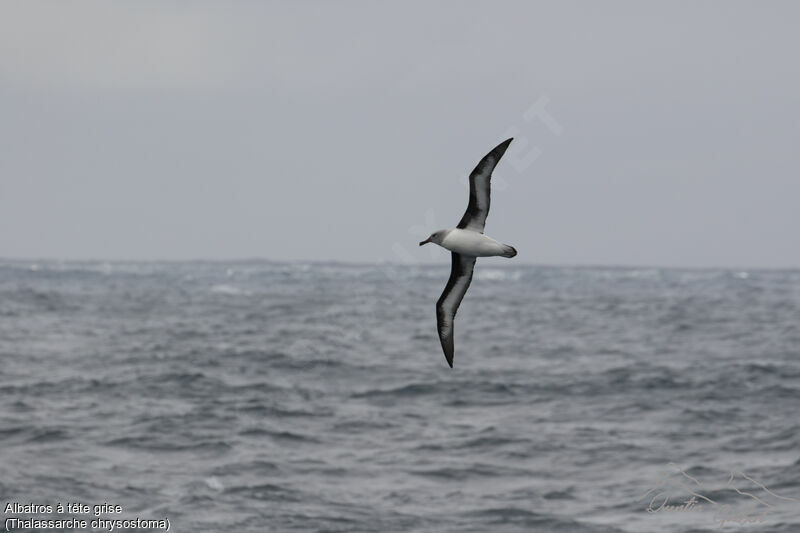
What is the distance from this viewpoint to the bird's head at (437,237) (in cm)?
938

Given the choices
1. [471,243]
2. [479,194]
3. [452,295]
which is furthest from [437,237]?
[452,295]

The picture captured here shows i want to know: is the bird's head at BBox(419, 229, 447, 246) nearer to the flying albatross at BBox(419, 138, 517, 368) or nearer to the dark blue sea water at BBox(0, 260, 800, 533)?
the flying albatross at BBox(419, 138, 517, 368)

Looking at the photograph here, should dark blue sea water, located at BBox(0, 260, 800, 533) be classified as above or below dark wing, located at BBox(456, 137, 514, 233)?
below

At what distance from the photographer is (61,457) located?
2314cm

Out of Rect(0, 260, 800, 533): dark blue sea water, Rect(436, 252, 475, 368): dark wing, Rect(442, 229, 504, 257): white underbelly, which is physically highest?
Rect(442, 229, 504, 257): white underbelly

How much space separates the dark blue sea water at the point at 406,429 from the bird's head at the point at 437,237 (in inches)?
426

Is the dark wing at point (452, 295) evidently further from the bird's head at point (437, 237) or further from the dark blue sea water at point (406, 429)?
the dark blue sea water at point (406, 429)

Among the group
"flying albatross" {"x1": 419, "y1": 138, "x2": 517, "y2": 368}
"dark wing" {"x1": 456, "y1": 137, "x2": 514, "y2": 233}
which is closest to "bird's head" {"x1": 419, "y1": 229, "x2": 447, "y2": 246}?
"flying albatross" {"x1": 419, "y1": 138, "x2": 517, "y2": 368}

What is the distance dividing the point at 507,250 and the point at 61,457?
17585 mm

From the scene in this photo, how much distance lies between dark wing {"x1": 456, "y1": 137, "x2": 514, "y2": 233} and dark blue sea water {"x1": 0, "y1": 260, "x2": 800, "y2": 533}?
1096cm

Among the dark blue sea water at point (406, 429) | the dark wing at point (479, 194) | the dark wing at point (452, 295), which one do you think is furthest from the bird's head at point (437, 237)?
the dark blue sea water at point (406, 429)

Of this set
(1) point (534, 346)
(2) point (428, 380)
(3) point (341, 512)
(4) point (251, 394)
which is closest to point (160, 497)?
(3) point (341, 512)

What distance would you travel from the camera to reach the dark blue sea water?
20.0m

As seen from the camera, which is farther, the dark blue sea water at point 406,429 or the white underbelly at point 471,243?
the dark blue sea water at point 406,429
